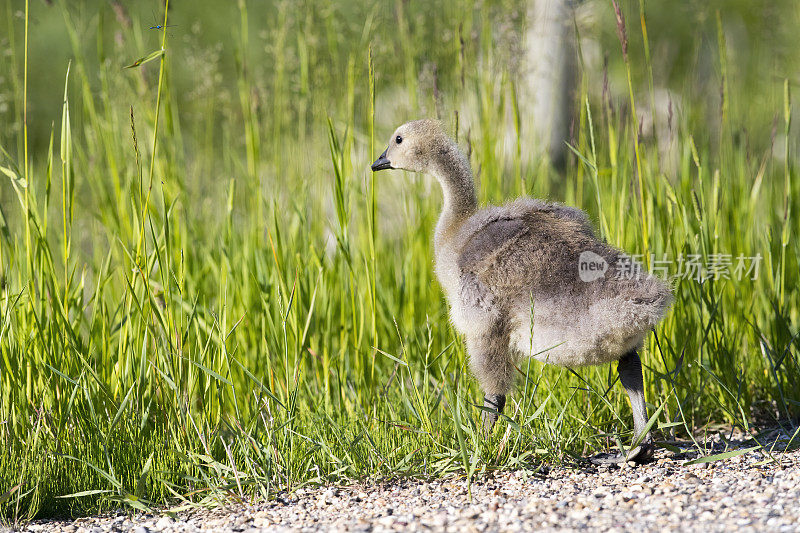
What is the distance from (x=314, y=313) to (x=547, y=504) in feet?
5.91

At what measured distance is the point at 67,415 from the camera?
312cm

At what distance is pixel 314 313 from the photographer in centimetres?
402

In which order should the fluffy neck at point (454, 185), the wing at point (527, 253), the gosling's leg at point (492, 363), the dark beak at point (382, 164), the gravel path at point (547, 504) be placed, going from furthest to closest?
the dark beak at point (382, 164) → the fluffy neck at point (454, 185) → the gosling's leg at point (492, 363) → the wing at point (527, 253) → the gravel path at point (547, 504)

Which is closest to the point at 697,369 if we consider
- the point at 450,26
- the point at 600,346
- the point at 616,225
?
the point at 616,225

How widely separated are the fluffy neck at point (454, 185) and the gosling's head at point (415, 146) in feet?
0.12

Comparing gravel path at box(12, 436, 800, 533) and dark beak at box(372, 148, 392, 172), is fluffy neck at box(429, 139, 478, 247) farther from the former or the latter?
gravel path at box(12, 436, 800, 533)

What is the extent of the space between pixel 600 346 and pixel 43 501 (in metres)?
2.10

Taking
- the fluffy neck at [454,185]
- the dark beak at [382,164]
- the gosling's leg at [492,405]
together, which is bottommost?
the gosling's leg at [492,405]

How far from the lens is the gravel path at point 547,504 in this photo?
2.38 metres

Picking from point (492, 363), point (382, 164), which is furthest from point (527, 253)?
point (382, 164)

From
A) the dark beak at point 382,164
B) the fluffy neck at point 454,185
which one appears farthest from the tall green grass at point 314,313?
the fluffy neck at point 454,185

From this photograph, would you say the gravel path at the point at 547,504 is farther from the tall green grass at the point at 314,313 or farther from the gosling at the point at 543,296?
the gosling at the point at 543,296

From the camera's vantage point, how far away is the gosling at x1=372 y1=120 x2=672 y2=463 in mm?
2854

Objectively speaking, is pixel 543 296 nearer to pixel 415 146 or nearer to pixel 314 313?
pixel 415 146
